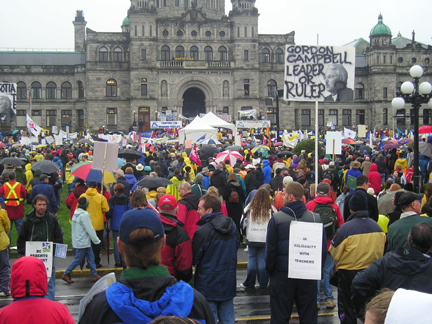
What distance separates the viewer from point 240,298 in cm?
941

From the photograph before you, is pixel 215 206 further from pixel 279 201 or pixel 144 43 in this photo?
pixel 144 43

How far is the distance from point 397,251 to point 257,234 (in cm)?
424

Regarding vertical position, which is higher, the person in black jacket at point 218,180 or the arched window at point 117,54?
the arched window at point 117,54

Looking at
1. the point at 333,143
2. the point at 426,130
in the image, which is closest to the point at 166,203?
the point at 333,143

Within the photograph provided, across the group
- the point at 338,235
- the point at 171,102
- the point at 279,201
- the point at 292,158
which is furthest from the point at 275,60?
the point at 338,235

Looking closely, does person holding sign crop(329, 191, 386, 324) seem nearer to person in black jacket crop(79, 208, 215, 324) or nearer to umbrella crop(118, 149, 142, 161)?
person in black jacket crop(79, 208, 215, 324)

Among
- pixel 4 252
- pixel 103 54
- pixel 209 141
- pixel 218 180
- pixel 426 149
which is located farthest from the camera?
pixel 103 54

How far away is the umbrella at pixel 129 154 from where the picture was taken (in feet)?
62.6

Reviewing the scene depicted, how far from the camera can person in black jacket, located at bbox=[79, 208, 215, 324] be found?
11.6ft

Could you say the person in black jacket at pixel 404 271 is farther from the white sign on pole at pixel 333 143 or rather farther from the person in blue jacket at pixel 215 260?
the white sign on pole at pixel 333 143

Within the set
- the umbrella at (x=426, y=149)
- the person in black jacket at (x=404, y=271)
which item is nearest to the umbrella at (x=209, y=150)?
the umbrella at (x=426, y=149)

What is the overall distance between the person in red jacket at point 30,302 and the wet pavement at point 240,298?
4.36m

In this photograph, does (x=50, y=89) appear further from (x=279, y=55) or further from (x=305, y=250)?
(x=305, y=250)

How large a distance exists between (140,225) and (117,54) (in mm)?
58726
